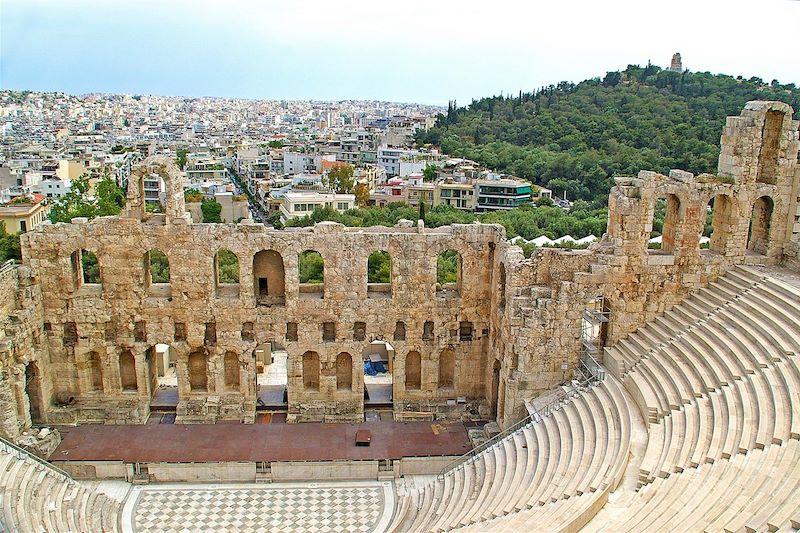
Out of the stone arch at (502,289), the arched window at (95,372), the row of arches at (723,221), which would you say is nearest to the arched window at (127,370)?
the arched window at (95,372)

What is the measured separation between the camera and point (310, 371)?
3000cm

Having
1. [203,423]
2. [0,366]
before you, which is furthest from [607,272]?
[0,366]

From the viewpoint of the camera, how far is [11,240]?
5494 centimetres

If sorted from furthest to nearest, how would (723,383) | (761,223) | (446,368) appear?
(446,368) < (761,223) < (723,383)

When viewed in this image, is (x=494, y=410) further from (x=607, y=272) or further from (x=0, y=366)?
(x=0, y=366)

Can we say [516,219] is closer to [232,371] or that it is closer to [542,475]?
[232,371]

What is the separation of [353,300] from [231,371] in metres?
6.12

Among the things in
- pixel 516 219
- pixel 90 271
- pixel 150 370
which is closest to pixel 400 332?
pixel 150 370

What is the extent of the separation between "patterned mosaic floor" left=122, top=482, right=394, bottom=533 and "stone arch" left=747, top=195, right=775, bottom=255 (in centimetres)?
1656

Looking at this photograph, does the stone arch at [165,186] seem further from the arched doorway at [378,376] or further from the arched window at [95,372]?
the arched doorway at [378,376]

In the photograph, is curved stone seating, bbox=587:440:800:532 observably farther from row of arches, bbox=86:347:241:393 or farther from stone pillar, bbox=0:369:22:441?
stone pillar, bbox=0:369:22:441

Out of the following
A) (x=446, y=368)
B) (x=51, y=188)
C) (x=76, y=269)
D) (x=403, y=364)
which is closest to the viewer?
(x=76, y=269)

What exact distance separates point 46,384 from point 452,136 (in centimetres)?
10004

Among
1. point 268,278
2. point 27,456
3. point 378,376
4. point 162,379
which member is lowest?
point 378,376
